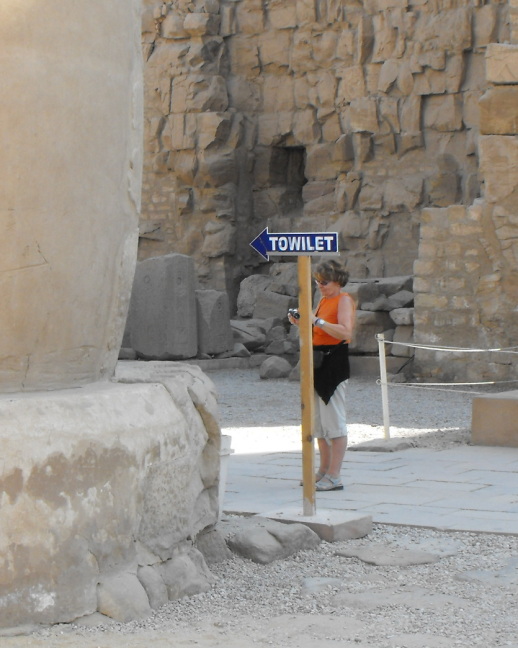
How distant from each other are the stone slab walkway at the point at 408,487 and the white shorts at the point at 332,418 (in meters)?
0.37

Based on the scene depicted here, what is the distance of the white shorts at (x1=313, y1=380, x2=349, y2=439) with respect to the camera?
6.70m

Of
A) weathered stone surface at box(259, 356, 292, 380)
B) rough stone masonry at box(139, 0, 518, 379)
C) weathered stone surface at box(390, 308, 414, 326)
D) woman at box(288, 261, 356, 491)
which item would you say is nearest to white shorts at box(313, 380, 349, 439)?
woman at box(288, 261, 356, 491)

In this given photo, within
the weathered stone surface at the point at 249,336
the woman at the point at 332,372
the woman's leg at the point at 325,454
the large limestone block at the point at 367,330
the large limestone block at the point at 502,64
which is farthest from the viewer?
the weathered stone surface at the point at 249,336

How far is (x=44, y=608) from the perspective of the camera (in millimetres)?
3738

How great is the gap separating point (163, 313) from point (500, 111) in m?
5.75

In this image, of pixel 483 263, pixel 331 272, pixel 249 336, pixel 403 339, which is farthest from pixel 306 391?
pixel 249 336

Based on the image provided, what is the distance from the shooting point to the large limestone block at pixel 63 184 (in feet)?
12.8

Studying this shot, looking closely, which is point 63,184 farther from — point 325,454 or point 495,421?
point 495,421

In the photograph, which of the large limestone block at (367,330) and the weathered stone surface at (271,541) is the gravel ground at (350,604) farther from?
the large limestone block at (367,330)

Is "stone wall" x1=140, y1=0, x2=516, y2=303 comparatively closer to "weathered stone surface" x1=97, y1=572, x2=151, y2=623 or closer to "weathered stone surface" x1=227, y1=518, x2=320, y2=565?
"weathered stone surface" x1=227, y1=518, x2=320, y2=565

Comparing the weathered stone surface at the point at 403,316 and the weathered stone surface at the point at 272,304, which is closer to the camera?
the weathered stone surface at the point at 403,316

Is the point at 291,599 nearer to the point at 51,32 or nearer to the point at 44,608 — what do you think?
→ the point at 44,608

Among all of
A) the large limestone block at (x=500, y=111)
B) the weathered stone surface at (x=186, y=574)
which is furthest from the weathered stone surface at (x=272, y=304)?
the weathered stone surface at (x=186, y=574)

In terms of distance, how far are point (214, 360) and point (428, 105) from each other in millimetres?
5976
